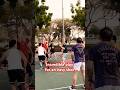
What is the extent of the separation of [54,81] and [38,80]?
0.95m

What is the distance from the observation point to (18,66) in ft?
30.0

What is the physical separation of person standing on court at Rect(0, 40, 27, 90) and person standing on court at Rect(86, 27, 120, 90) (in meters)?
1.82

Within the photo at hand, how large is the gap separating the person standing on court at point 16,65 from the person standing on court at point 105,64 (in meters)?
1.82

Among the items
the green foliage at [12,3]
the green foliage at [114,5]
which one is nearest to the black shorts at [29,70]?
the green foliage at [12,3]

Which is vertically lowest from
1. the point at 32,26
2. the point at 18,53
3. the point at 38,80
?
the point at 38,80

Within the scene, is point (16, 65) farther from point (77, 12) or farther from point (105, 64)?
point (77, 12)

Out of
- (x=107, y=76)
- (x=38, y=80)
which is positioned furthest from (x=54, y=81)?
(x=107, y=76)

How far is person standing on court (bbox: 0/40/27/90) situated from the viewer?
906 centimetres

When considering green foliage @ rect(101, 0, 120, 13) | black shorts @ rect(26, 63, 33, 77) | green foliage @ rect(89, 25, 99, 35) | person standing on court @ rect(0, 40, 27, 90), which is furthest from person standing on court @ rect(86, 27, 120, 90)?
person standing on court @ rect(0, 40, 27, 90)

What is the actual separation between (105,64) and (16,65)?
7.21 ft

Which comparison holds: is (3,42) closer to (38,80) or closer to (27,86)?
(27,86)

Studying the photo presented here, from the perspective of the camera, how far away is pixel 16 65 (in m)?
9.12

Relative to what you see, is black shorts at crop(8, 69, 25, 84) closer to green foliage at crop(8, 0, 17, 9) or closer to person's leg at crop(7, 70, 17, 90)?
person's leg at crop(7, 70, 17, 90)

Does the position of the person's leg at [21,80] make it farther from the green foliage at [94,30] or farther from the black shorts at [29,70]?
the green foliage at [94,30]
